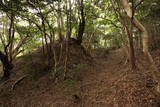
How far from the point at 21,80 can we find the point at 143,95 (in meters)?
6.57

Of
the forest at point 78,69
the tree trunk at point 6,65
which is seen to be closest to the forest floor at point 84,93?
the forest at point 78,69

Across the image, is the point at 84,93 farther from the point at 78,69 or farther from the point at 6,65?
the point at 6,65

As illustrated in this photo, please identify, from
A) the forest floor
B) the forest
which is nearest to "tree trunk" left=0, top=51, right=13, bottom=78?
the forest

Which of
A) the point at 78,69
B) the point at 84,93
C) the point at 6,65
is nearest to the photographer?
the point at 84,93

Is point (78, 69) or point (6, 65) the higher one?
point (6, 65)

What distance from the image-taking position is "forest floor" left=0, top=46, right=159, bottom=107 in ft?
15.0

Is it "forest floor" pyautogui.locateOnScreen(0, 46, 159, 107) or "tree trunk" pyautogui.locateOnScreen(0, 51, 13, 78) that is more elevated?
"tree trunk" pyautogui.locateOnScreen(0, 51, 13, 78)

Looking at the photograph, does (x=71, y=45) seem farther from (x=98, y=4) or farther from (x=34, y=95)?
(x=34, y=95)

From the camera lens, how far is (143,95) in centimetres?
443

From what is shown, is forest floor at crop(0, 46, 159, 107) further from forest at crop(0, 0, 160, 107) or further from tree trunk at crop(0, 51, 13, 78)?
tree trunk at crop(0, 51, 13, 78)

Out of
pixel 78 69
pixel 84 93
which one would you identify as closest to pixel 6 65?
pixel 78 69

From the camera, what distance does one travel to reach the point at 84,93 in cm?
598

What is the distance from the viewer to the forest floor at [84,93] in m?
4.56

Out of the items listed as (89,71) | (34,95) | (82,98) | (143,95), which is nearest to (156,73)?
(143,95)
